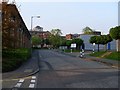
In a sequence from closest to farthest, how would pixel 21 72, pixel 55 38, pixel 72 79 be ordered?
pixel 72 79
pixel 21 72
pixel 55 38

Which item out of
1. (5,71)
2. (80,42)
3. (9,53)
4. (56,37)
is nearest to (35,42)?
(56,37)

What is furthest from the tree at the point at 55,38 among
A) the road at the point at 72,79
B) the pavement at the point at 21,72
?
the road at the point at 72,79

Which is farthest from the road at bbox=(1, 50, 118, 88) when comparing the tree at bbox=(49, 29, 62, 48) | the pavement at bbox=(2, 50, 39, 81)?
the tree at bbox=(49, 29, 62, 48)

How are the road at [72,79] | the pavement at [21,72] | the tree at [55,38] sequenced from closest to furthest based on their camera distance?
the road at [72,79] → the pavement at [21,72] → the tree at [55,38]

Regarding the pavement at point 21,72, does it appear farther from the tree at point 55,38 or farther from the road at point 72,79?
the tree at point 55,38

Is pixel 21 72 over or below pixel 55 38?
below

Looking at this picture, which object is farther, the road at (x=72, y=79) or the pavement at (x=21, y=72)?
the pavement at (x=21, y=72)

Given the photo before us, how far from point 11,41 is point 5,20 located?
223 centimetres

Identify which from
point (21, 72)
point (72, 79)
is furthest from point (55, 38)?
point (72, 79)

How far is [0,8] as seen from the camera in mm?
26312

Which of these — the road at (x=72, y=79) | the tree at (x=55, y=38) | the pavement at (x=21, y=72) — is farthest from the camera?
the tree at (x=55, y=38)

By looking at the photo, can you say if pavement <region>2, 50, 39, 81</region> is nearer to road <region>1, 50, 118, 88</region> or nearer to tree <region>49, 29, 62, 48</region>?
road <region>1, 50, 118, 88</region>

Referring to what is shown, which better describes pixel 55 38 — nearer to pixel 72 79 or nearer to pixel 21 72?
pixel 21 72

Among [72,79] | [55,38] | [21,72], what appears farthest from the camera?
[55,38]
